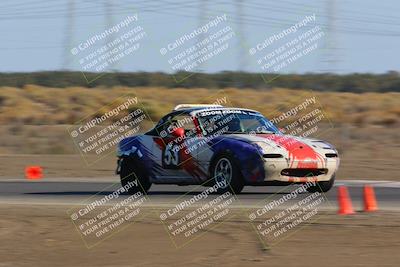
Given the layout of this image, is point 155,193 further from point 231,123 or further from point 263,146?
point 263,146

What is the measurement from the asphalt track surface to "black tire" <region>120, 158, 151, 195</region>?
0.27 meters

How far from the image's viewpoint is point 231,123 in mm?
17953

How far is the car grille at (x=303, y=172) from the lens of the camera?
672 inches

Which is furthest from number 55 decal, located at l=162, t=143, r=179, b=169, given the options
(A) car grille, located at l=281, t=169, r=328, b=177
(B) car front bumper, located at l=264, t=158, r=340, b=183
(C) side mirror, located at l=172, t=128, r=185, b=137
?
(A) car grille, located at l=281, t=169, r=328, b=177

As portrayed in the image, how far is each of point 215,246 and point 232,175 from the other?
5718mm

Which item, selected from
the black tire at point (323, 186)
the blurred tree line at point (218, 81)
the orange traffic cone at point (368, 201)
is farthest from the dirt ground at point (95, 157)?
the blurred tree line at point (218, 81)

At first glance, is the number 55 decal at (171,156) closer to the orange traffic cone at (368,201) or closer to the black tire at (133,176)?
the black tire at (133,176)

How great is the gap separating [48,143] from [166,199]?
68.0 feet

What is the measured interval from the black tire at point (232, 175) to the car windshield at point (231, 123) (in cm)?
65

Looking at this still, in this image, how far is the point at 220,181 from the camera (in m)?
17.4

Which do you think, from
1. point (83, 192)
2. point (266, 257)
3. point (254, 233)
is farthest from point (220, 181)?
point (266, 257)

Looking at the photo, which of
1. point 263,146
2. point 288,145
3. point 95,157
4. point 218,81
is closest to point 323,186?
point 288,145

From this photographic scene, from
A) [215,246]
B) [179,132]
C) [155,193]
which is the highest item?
[179,132]

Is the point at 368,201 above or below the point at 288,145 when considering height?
below
